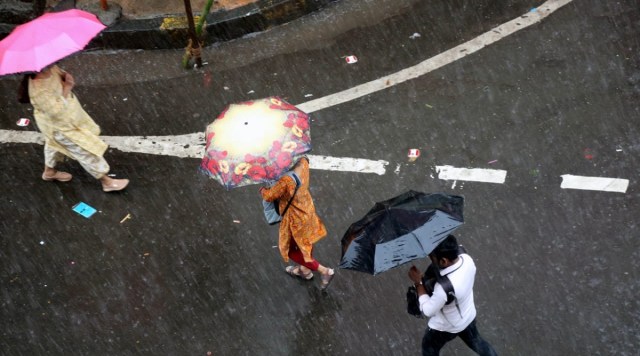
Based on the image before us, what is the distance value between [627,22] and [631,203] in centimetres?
257

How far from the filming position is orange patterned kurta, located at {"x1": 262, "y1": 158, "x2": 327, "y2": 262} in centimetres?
493

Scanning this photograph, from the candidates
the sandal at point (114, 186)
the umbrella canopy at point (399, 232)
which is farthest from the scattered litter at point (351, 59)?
the umbrella canopy at point (399, 232)

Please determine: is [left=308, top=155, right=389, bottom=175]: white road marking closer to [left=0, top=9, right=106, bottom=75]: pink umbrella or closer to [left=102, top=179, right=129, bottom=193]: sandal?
[left=102, top=179, right=129, bottom=193]: sandal

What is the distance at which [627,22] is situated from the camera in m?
7.79

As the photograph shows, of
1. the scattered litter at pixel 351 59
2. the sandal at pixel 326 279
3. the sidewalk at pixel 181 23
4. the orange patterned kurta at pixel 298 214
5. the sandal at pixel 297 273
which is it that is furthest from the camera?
the sidewalk at pixel 181 23

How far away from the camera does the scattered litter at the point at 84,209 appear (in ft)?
21.5

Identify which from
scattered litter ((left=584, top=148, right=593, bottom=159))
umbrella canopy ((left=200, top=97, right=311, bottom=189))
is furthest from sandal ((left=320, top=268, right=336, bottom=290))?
scattered litter ((left=584, top=148, right=593, bottom=159))

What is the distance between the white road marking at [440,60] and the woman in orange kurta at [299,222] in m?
2.11

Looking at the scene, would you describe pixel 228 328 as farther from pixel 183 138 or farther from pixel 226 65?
pixel 226 65

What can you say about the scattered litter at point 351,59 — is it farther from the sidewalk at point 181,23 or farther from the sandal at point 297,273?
the sandal at point 297,273

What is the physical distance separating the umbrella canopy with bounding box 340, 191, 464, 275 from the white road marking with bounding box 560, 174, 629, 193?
2.30m

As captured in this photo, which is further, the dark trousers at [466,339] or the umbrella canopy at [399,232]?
the dark trousers at [466,339]

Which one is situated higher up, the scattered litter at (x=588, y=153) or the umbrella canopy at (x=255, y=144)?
the umbrella canopy at (x=255, y=144)

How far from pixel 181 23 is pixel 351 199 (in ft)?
10.1
